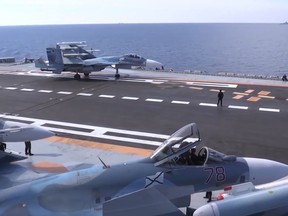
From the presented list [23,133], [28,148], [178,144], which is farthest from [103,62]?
[178,144]

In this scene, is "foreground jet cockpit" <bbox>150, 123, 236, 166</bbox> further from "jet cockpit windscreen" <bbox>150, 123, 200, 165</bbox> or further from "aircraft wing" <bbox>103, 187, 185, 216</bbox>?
"aircraft wing" <bbox>103, 187, 185, 216</bbox>

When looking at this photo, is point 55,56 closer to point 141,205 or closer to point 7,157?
point 7,157

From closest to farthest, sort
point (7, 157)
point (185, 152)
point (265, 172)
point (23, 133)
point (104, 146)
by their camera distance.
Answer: point (185, 152)
point (265, 172)
point (7, 157)
point (23, 133)
point (104, 146)

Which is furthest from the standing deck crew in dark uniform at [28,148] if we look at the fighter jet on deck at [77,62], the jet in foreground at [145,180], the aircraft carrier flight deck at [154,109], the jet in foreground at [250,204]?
the fighter jet on deck at [77,62]

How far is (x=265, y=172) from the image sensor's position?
10.7 m

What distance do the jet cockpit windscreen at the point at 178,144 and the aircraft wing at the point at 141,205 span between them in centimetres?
155

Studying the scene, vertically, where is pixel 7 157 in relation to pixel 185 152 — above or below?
below

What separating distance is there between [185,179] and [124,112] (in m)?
17.6

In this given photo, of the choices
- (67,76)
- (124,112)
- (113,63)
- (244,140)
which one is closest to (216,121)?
(244,140)

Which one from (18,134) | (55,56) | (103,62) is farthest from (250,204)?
(55,56)

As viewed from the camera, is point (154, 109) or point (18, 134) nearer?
point (18, 134)

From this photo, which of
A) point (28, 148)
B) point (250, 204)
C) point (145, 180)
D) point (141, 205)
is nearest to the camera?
point (250, 204)

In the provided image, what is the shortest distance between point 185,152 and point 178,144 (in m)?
0.33

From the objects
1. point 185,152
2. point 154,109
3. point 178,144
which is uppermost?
point 178,144
